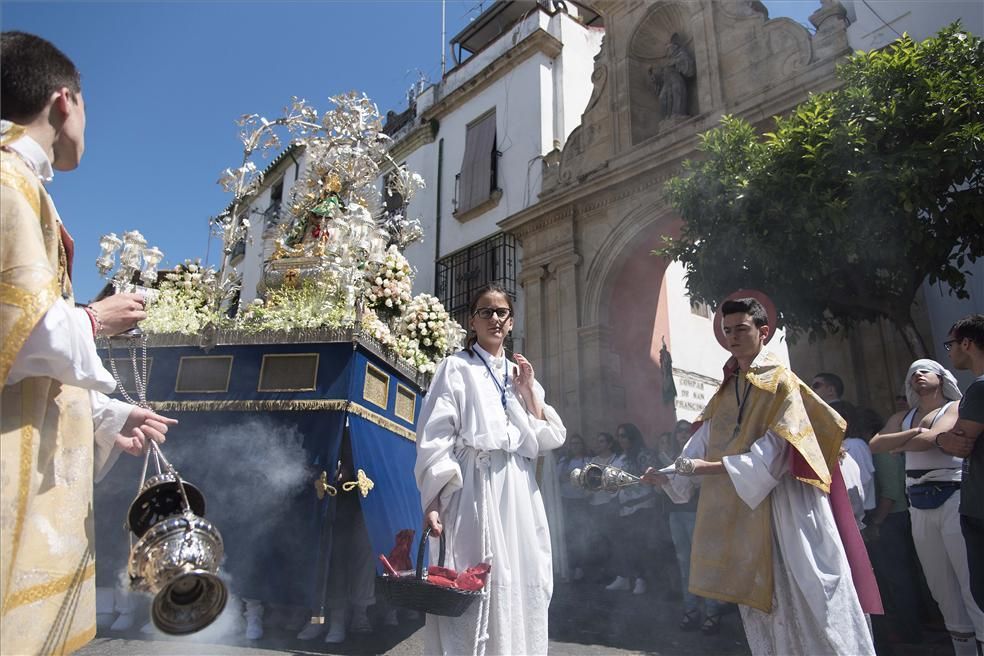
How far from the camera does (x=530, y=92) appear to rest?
13438mm

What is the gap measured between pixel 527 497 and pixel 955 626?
2802 millimetres

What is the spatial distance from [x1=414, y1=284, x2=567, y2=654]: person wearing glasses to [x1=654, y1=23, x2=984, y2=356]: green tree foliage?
4.20 meters

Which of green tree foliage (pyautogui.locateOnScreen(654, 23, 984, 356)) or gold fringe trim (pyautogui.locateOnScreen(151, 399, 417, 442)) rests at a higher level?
green tree foliage (pyautogui.locateOnScreen(654, 23, 984, 356))

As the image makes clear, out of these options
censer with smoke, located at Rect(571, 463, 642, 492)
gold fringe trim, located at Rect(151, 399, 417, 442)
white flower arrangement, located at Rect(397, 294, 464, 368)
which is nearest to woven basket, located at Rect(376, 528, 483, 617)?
censer with smoke, located at Rect(571, 463, 642, 492)

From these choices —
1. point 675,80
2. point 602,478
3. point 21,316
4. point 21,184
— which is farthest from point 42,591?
point 675,80

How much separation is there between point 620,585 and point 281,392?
397cm

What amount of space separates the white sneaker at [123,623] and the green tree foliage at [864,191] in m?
6.07

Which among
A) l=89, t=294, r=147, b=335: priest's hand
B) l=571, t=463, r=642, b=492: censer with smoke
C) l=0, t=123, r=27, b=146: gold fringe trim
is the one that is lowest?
l=571, t=463, r=642, b=492: censer with smoke

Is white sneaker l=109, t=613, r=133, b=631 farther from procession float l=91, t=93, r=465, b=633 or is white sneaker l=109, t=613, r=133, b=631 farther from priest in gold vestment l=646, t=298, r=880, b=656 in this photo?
priest in gold vestment l=646, t=298, r=880, b=656

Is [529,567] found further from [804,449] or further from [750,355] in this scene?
[750,355]

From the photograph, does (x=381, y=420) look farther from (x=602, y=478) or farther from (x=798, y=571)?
(x=798, y=571)

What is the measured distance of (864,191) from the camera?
561 cm

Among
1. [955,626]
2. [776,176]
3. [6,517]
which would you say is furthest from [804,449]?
[776,176]

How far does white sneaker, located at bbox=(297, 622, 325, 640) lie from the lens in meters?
4.33
